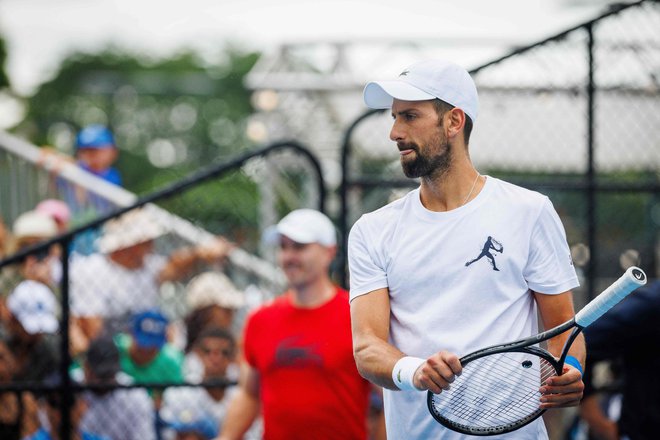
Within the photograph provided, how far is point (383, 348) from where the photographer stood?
3.04 metres

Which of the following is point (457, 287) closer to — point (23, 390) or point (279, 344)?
point (279, 344)

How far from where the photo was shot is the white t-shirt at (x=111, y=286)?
21.2 feet

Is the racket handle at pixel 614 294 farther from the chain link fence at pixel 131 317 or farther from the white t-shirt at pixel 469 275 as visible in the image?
the chain link fence at pixel 131 317

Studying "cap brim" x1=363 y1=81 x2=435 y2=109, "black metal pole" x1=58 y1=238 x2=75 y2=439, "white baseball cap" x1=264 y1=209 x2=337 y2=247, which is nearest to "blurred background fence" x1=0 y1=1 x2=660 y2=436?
"black metal pole" x1=58 y1=238 x2=75 y2=439

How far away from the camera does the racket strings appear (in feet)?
9.62

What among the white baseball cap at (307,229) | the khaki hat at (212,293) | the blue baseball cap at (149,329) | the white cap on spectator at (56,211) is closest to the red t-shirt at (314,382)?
the white baseball cap at (307,229)

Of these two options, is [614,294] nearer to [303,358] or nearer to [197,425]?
[303,358]

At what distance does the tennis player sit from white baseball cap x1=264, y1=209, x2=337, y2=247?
1583mm

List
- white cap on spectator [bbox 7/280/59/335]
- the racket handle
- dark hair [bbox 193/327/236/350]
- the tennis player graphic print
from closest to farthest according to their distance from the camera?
the racket handle < the tennis player graphic print < white cap on spectator [bbox 7/280/59/335] < dark hair [bbox 193/327/236/350]

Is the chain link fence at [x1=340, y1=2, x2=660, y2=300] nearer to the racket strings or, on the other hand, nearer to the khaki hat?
the khaki hat

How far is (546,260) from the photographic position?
3031 millimetres

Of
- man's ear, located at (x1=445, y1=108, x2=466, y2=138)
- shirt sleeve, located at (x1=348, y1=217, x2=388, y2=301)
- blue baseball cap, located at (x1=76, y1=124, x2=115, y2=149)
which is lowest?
blue baseball cap, located at (x1=76, y1=124, x2=115, y2=149)

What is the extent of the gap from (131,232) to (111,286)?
47 cm

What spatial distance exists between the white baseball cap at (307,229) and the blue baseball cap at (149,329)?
1.65m
